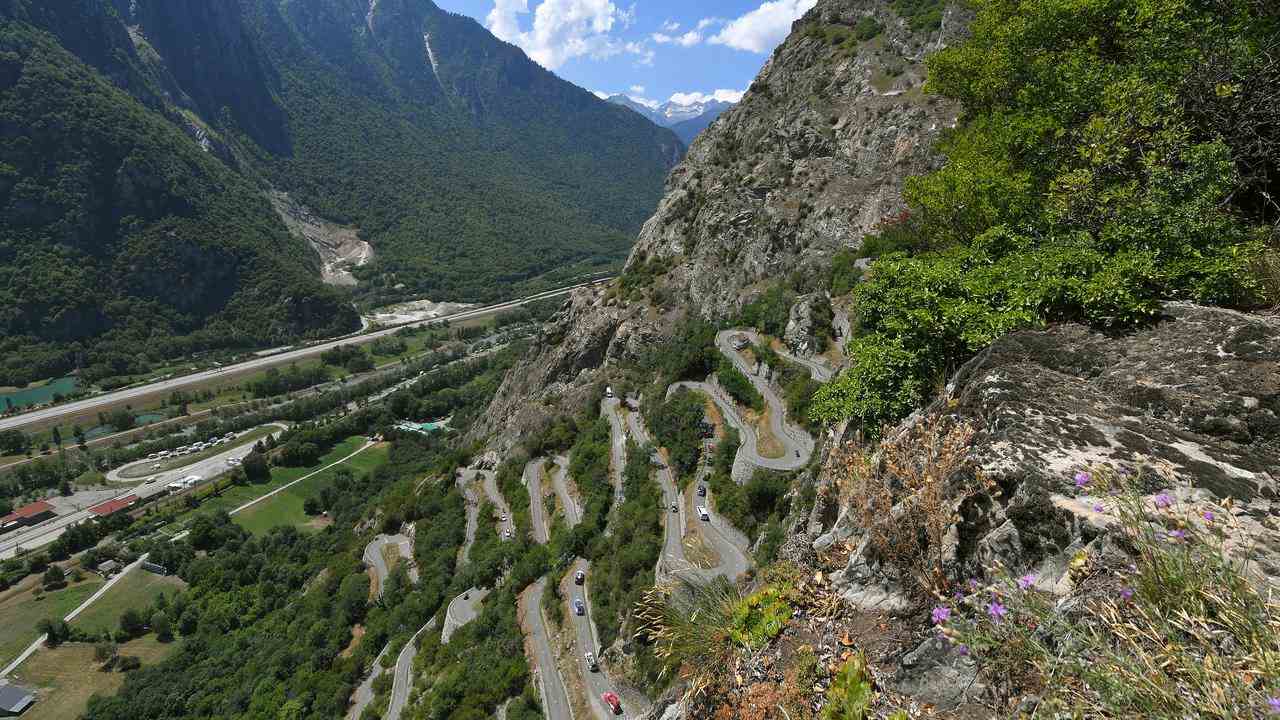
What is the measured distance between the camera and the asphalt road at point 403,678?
30.2 m

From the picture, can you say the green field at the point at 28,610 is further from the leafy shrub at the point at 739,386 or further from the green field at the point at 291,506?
the leafy shrub at the point at 739,386

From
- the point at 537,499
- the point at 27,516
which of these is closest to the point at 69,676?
the point at 27,516

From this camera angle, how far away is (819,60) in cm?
5825

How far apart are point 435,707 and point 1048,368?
29759 millimetres

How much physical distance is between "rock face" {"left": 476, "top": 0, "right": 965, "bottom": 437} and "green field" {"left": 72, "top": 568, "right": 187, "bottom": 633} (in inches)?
1695

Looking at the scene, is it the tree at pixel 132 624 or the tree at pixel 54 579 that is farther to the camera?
the tree at pixel 54 579

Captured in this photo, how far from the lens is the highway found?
10206 centimetres

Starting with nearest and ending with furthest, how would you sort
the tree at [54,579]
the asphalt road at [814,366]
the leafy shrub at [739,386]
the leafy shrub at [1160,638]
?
the leafy shrub at [1160,638] < the asphalt road at [814,366] < the leafy shrub at [739,386] < the tree at [54,579]

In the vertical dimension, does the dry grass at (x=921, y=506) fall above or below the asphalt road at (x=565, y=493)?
above

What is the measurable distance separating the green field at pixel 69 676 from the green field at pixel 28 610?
142 inches

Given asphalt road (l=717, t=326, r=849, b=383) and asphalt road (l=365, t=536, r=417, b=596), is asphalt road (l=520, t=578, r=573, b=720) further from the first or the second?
asphalt road (l=365, t=536, r=417, b=596)

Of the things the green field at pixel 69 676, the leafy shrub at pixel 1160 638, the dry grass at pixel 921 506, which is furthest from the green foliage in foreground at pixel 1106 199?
the green field at pixel 69 676

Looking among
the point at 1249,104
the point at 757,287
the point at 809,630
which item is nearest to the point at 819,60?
the point at 757,287

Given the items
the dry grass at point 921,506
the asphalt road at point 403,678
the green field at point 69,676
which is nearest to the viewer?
the dry grass at point 921,506
